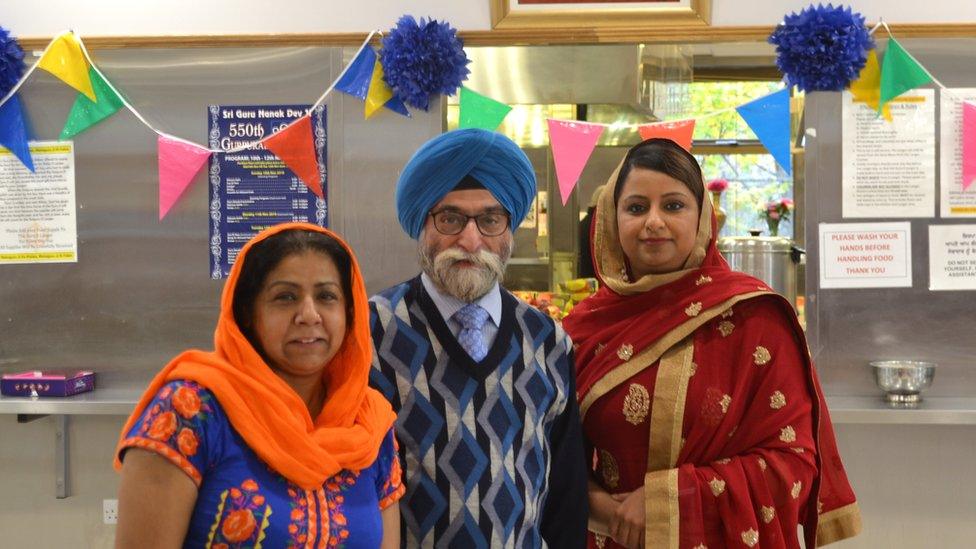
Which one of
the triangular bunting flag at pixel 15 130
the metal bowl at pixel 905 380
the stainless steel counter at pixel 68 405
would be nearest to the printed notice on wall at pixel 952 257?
the metal bowl at pixel 905 380

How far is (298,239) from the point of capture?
1.61 meters

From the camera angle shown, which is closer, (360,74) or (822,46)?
(822,46)

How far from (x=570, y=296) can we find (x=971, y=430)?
4.46 ft

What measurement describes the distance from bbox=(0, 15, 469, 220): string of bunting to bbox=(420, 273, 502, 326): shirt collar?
1471 mm

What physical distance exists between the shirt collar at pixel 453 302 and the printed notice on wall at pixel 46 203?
203cm

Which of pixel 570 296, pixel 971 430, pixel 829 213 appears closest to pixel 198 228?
pixel 570 296

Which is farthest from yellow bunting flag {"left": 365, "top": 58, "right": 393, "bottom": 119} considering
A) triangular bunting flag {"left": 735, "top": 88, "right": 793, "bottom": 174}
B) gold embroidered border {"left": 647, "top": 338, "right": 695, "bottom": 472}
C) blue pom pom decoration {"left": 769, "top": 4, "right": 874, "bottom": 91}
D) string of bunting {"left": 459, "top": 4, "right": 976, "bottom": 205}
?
gold embroidered border {"left": 647, "top": 338, "right": 695, "bottom": 472}

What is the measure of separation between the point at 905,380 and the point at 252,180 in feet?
6.99

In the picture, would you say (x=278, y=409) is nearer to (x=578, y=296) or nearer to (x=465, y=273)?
(x=465, y=273)

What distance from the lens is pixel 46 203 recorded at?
346 centimetres

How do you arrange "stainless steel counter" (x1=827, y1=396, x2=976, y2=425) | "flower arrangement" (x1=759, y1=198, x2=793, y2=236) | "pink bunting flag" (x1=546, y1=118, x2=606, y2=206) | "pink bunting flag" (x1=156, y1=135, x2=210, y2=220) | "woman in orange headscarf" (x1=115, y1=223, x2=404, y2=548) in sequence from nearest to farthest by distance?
"woman in orange headscarf" (x1=115, y1=223, x2=404, y2=548)
"stainless steel counter" (x1=827, y1=396, x2=976, y2=425)
"pink bunting flag" (x1=546, y1=118, x2=606, y2=206)
"pink bunting flag" (x1=156, y1=135, x2=210, y2=220)
"flower arrangement" (x1=759, y1=198, x2=793, y2=236)

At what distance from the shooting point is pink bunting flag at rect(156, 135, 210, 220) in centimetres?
338

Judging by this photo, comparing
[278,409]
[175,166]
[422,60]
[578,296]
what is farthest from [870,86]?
[278,409]

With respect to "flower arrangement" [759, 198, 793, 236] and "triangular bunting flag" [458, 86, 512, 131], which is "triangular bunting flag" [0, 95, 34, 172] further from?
"flower arrangement" [759, 198, 793, 236]
